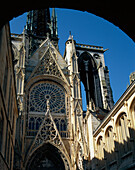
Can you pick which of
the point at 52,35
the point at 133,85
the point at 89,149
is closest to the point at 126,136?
the point at 133,85

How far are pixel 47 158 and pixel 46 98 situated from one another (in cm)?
599

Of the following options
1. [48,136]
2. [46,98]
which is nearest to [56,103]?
[46,98]

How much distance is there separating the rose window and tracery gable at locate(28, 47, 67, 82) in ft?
4.11

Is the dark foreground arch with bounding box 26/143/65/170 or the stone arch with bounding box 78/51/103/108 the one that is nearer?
the dark foreground arch with bounding box 26/143/65/170

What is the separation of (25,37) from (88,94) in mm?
10498

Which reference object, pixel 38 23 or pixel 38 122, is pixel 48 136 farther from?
pixel 38 23

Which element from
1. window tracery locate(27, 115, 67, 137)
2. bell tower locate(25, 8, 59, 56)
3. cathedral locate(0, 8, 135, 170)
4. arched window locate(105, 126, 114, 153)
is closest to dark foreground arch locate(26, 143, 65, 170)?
cathedral locate(0, 8, 135, 170)

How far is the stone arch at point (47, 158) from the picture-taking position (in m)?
18.8

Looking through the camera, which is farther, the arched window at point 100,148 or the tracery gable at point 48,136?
the tracery gable at point 48,136

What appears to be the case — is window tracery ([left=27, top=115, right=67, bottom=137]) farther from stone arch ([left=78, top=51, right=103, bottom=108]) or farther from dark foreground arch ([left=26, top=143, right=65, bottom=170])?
stone arch ([left=78, top=51, right=103, bottom=108])

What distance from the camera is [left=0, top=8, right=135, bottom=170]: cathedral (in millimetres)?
13709

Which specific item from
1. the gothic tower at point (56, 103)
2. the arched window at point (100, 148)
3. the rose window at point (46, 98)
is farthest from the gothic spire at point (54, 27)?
the arched window at point (100, 148)

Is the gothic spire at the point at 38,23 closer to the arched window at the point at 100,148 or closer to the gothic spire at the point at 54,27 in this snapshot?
the gothic spire at the point at 54,27

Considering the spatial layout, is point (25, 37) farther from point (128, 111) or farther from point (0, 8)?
point (0, 8)
